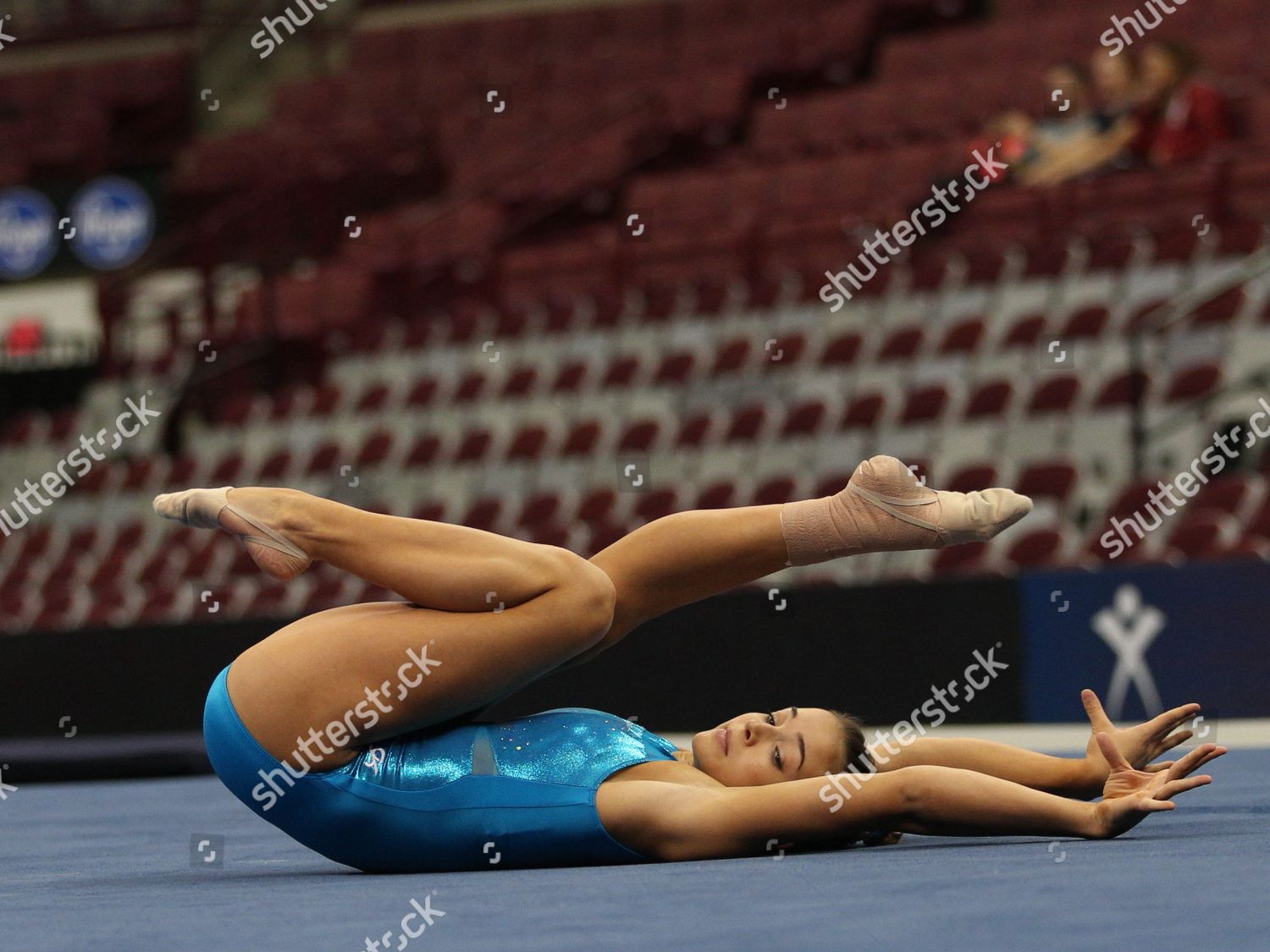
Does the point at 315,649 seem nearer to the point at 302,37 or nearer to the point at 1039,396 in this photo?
the point at 1039,396

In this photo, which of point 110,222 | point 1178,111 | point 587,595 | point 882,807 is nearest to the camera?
point 882,807

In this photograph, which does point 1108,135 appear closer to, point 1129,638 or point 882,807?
point 1129,638

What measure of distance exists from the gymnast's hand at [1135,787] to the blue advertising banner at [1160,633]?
4260 mm

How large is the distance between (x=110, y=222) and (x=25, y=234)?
0.92 metres

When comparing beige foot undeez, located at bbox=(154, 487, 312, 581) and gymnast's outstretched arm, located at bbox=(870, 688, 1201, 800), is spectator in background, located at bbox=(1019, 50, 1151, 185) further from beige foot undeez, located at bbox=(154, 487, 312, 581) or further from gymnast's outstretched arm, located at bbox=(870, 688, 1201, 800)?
beige foot undeez, located at bbox=(154, 487, 312, 581)

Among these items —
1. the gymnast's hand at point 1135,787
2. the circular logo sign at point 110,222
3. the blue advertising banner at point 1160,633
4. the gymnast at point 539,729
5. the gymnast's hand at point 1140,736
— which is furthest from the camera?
the circular logo sign at point 110,222

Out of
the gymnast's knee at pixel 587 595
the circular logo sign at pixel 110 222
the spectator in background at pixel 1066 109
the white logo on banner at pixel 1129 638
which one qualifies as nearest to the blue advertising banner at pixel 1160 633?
the white logo on banner at pixel 1129 638

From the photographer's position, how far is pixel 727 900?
2.97m

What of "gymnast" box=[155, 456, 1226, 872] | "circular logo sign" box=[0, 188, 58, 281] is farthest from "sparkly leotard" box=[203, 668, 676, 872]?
"circular logo sign" box=[0, 188, 58, 281]

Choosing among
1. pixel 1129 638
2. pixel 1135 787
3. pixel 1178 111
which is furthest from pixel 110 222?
pixel 1135 787

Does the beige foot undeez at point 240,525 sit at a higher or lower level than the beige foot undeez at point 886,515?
higher

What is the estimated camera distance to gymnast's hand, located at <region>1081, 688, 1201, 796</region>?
12.2 ft

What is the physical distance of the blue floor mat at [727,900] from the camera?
8.39 feet

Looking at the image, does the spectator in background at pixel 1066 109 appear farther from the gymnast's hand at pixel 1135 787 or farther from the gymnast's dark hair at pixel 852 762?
the gymnast's hand at pixel 1135 787
